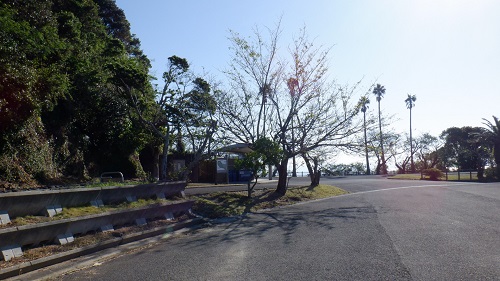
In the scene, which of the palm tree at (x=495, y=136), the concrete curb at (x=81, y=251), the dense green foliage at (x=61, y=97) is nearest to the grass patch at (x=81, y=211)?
the concrete curb at (x=81, y=251)

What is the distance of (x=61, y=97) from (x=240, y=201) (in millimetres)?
8005

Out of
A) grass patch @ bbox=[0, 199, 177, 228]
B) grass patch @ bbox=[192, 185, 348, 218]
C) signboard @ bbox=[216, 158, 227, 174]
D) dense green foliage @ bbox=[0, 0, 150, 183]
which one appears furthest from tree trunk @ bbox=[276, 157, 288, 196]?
signboard @ bbox=[216, 158, 227, 174]

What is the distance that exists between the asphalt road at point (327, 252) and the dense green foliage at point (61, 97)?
5.92m

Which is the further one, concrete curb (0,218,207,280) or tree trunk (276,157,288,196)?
tree trunk (276,157,288,196)

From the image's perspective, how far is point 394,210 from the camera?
16.1m

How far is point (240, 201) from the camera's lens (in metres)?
18.4

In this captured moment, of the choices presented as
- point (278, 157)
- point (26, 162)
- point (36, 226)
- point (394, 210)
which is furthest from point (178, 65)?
point (36, 226)

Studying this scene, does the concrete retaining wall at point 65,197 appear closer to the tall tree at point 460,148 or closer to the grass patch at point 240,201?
the grass patch at point 240,201

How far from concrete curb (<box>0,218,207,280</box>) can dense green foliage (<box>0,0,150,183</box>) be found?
4566 millimetres

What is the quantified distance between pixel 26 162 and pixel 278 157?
996cm

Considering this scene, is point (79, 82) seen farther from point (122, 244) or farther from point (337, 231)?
point (337, 231)

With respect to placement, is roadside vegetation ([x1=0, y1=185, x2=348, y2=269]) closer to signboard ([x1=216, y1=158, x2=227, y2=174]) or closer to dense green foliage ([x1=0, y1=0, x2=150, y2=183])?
dense green foliage ([x1=0, y1=0, x2=150, y2=183])

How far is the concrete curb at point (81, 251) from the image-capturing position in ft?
22.8

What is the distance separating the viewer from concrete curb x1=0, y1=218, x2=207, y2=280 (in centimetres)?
696
